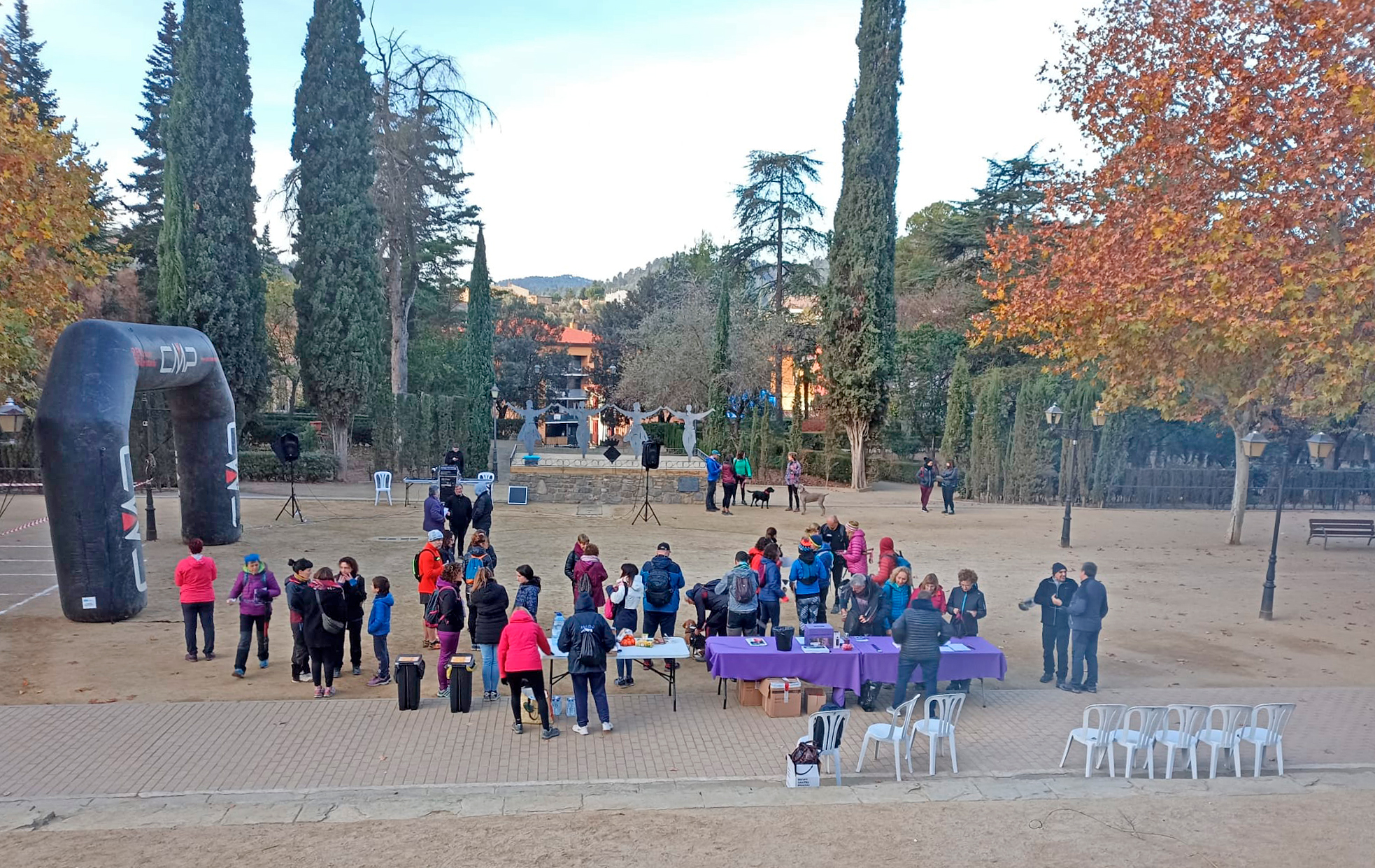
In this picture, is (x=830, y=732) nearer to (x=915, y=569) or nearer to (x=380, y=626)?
(x=380, y=626)

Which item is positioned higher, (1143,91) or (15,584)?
(1143,91)

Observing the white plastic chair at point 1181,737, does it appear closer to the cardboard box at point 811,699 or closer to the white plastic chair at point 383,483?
the cardboard box at point 811,699

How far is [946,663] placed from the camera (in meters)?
9.17

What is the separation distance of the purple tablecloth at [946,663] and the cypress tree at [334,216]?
2537 cm

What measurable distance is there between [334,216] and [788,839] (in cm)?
2886

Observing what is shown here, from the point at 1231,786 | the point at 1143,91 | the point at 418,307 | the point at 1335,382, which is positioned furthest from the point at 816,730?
the point at 418,307

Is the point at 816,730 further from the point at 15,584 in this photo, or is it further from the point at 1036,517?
the point at 1036,517

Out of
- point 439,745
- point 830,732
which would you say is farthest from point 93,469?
point 830,732

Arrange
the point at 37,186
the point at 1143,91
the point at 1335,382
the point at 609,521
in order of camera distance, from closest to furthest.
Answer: the point at 1335,382 → the point at 1143,91 → the point at 37,186 → the point at 609,521

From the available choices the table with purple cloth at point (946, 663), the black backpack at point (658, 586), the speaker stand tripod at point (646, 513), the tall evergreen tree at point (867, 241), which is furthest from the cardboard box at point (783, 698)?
the tall evergreen tree at point (867, 241)

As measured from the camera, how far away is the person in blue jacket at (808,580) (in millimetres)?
11141

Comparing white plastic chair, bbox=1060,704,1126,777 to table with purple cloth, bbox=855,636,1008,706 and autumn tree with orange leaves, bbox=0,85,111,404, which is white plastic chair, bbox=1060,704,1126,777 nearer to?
table with purple cloth, bbox=855,636,1008,706

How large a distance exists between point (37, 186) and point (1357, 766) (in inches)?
964

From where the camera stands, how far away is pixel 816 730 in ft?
24.3
